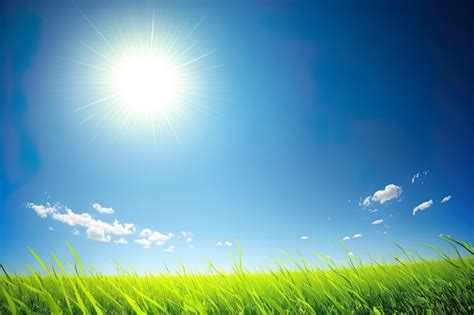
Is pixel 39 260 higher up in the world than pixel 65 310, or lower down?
higher up

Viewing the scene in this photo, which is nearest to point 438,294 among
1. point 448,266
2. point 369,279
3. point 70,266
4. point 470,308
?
point 470,308

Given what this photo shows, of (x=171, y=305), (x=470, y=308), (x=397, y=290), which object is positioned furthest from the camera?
(x=397, y=290)

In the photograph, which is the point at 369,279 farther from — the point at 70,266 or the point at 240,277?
the point at 70,266

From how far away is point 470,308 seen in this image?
119 centimetres

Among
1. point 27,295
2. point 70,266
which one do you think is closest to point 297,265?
point 70,266

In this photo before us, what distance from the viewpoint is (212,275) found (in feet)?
6.88

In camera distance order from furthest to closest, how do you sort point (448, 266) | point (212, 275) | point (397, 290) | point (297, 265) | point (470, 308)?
point (212, 275), point (448, 266), point (297, 265), point (397, 290), point (470, 308)

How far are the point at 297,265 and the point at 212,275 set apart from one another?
0.69m

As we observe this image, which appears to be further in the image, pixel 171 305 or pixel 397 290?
pixel 397 290

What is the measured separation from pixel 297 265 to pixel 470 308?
31.9 inches

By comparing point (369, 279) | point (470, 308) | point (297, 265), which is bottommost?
point (470, 308)

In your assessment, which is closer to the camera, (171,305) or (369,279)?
(171,305)

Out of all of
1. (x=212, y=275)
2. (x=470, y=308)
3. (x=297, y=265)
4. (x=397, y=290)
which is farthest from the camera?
(x=212, y=275)

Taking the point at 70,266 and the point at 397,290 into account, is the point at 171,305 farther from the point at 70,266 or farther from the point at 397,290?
the point at 397,290
